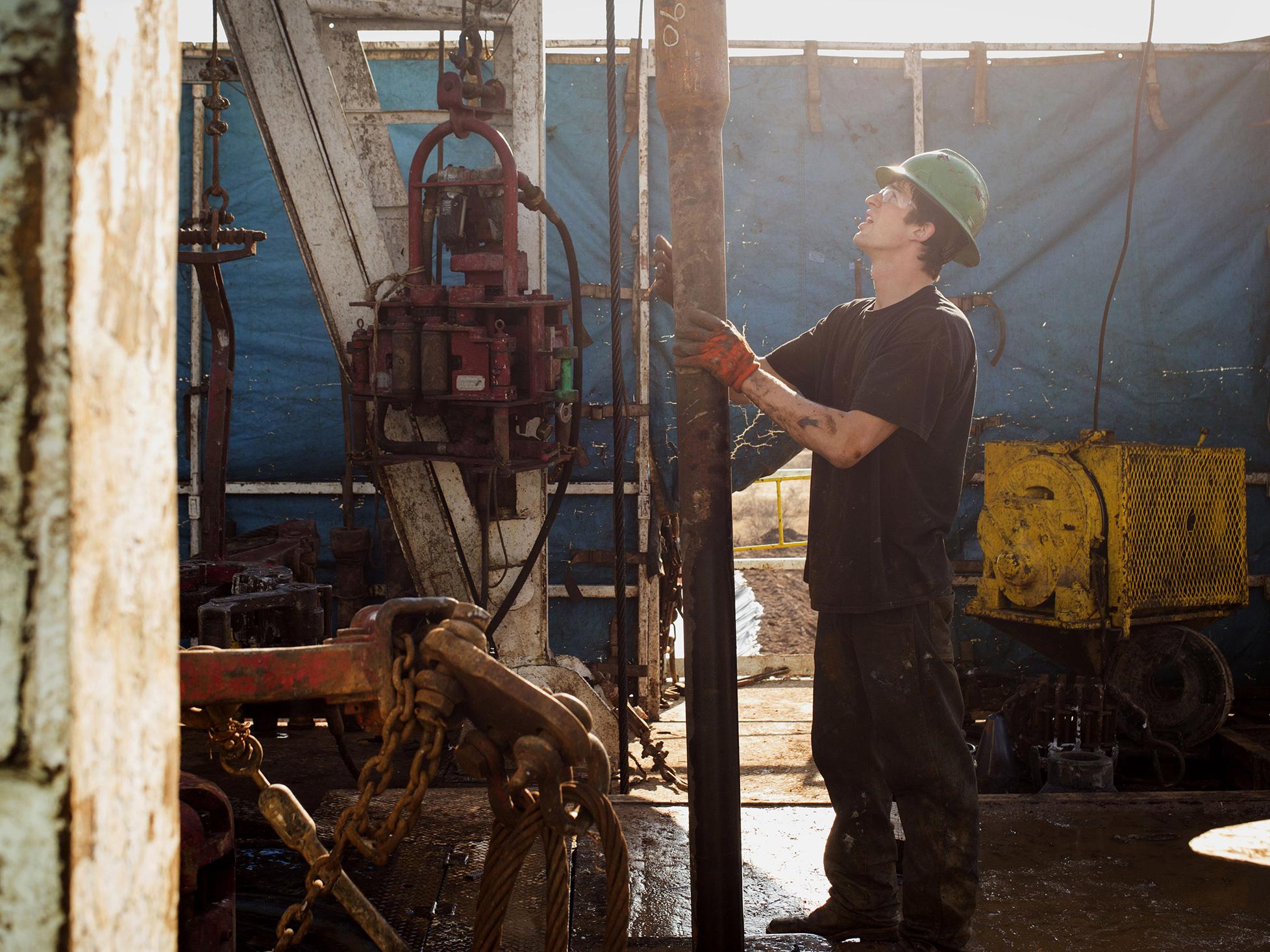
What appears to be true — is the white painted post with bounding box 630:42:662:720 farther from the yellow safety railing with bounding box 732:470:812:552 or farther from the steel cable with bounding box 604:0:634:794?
the steel cable with bounding box 604:0:634:794

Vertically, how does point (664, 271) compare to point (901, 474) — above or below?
above

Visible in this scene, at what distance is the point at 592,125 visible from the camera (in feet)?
20.5

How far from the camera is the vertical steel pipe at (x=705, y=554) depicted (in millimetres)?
2273

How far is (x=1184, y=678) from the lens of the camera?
5.55 metres

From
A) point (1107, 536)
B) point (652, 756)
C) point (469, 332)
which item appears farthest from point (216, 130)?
point (1107, 536)

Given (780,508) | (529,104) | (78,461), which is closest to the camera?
(78,461)

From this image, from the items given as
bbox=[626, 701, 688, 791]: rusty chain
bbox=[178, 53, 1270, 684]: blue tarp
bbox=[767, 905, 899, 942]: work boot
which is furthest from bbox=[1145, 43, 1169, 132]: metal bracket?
bbox=[767, 905, 899, 942]: work boot

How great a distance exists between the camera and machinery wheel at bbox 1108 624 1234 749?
5.35 meters

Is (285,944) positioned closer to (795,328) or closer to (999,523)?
(999,523)

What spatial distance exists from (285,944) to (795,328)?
503 centimetres

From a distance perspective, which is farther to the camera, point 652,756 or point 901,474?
point 652,756

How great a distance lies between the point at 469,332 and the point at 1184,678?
13.7 ft

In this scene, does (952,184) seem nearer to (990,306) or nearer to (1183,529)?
(1183,529)

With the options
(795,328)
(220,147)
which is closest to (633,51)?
(795,328)
